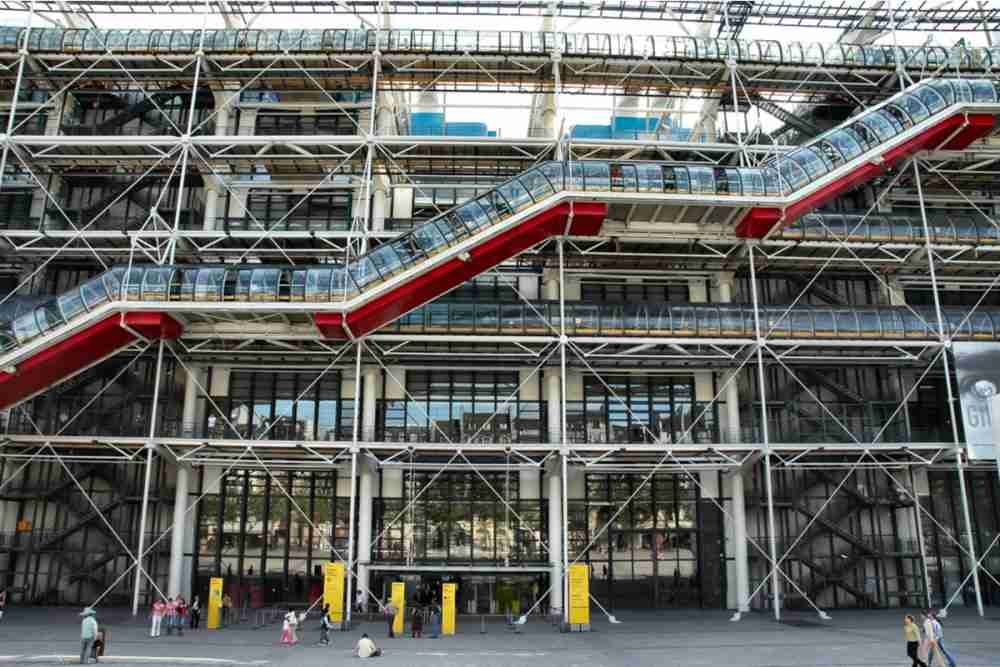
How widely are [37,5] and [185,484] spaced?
1813cm

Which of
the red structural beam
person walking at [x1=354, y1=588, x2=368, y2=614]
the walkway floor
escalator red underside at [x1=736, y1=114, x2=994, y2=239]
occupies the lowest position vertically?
the walkway floor

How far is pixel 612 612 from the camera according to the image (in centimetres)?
2347

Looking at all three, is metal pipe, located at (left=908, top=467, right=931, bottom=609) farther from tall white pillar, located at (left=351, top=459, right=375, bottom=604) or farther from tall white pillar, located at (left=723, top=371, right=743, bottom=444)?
tall white pillar, located at (left=351, top=459, right=375, bottom=604)

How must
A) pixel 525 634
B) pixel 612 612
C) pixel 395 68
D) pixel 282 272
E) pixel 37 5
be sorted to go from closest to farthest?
pixel 525 634 → pixel 282 272 → pixel 612 612 → pixel 395 68 → pixel 37 5

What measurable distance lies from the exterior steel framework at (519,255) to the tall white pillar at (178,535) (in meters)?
0.10

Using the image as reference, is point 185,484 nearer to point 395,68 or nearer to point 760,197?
point 395,68

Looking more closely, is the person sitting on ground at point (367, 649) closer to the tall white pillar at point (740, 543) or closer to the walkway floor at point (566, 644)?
the walkway floor at point (566, 644)

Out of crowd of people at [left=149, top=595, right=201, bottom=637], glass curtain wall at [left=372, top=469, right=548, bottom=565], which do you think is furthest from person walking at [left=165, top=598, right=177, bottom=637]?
glass curtain wall at [left=372, top=469, right=548, bottom=565]

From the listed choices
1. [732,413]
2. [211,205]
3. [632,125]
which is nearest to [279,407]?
[211,205]

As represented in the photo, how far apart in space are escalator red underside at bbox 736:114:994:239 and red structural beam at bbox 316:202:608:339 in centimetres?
447

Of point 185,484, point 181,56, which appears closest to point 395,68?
point 181,56

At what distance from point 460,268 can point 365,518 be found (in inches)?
318

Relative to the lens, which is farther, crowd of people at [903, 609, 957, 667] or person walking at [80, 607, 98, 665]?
person walking at [80, 607, 98, 665]

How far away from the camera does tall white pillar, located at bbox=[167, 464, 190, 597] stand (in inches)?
905
